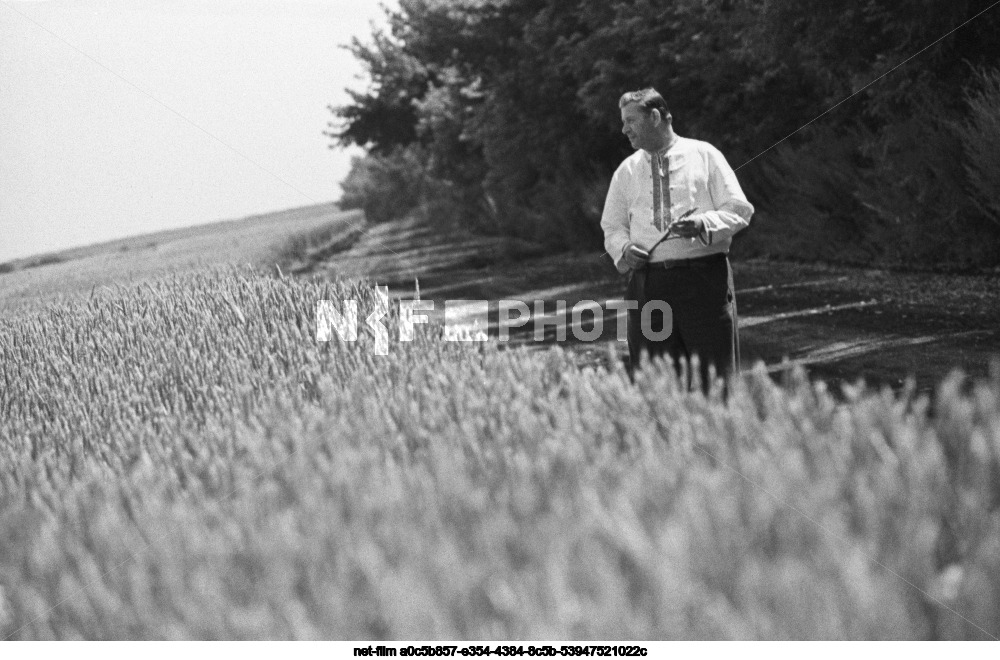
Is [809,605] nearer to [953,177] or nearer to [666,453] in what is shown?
[666,453]

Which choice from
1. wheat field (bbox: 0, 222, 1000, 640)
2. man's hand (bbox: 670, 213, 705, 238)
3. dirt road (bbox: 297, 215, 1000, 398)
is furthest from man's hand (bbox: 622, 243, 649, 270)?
wheat field (bbox: 0, 222, 1000, 640)

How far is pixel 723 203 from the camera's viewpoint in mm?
5688

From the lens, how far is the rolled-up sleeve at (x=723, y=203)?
5466 millimetres

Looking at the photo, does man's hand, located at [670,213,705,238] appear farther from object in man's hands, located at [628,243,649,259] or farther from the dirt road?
the dirt road

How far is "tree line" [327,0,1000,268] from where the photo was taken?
1474 centimetres

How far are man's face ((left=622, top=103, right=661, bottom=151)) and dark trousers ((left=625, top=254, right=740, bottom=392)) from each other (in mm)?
576

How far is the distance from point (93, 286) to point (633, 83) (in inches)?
607

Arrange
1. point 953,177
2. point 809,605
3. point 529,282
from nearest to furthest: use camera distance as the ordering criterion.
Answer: point 809,605 → point 953,177 → point 529,282

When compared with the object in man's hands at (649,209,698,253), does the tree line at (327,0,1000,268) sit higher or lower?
higher

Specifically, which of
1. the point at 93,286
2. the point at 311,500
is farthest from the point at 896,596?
the point at 93,286

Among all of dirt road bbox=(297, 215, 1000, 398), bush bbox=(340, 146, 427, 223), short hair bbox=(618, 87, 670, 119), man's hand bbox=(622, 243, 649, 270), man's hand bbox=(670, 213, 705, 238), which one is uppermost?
bush bbox=(340, 146, 427, 223)

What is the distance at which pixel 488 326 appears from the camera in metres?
15.1

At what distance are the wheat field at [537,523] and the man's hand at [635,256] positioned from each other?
59.5 inches

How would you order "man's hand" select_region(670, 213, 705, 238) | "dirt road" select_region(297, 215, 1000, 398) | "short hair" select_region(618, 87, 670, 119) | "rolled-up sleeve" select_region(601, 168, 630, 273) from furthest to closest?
"dirt road" select_region(297, 215, 1000, 398), "rolled-up sleeve" select_region(601, 168, 630, 273), "short hair" select_region(618, 87, 670, 119), "man's hand" select_region(670, 213, 705, 238)
